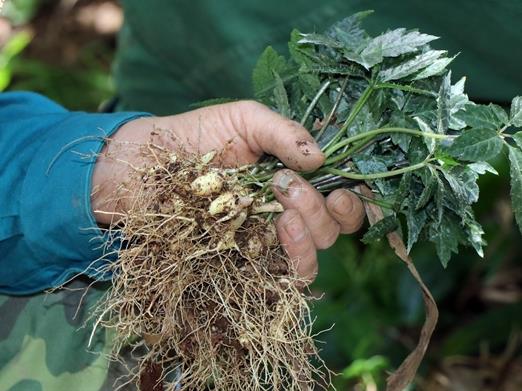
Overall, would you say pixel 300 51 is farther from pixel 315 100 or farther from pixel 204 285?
pixel 204 285

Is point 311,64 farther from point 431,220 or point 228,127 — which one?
point 431,220

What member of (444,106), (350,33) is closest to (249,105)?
(350,33)

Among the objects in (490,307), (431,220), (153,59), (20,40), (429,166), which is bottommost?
(490,307)

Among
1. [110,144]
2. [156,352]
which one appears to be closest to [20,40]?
[110,144]

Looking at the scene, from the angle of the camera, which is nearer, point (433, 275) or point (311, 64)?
point (311, 64)

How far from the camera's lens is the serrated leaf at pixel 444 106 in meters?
1.10

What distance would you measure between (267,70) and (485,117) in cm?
36

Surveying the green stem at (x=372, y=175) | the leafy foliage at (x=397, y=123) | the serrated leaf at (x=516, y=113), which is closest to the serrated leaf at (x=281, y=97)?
the leafy foliage at (x=397, y=123)

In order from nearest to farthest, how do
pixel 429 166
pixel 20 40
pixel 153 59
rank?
pixel 429 166 → pixel 153 59 → pixel 20 40

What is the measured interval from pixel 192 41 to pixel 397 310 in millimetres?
922

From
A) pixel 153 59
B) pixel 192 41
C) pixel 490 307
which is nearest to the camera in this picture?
pixel 192 41

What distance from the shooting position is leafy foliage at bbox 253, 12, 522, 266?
1094 mm

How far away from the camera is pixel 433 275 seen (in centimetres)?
227

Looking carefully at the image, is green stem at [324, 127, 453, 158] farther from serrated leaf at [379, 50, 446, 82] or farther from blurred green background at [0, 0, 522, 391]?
blurred green background at [0, 0, 522, 391]
